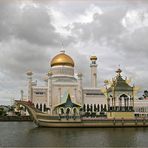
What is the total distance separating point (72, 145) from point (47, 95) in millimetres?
47304

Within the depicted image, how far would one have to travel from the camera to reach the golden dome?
68.8 meters

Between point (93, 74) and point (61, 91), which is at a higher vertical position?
point (93, 74)

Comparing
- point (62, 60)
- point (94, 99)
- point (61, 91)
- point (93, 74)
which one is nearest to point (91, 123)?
point (61, 91)

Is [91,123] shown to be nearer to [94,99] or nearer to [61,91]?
[61,91]

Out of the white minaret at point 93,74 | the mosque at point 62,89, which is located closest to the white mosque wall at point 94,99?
the mosque at point 62,89

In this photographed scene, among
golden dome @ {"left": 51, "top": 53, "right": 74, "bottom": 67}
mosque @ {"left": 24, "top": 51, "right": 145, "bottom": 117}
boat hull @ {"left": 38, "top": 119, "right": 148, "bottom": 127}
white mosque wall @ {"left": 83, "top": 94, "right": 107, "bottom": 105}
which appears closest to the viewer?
boat hull @ {"left": 38, "top": 119, "right": 148, "bottom": 127}

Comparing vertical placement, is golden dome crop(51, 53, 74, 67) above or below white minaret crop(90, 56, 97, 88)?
above

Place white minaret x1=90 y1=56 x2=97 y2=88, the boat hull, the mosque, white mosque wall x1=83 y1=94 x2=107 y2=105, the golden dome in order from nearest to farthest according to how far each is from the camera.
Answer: the boat hull → the mosque → the golden dome → white mosque wall x1=83 y1=94 x2=107 y2=105 → white minaret x1=90 y1=56 x2=97 y2=88

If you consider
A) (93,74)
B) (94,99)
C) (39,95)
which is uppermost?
(93,74)

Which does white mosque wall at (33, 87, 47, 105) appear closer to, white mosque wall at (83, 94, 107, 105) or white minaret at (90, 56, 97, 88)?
white mosque wall at (83, 94, 107, 105)

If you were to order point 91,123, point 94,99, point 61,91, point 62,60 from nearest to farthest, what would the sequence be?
point 91,123
point 61,91
point 62,60
point 94,99

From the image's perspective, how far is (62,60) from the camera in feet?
226

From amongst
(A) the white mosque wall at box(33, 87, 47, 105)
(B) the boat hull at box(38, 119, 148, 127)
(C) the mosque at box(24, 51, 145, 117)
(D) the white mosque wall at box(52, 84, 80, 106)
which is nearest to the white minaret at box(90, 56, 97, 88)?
(C) the mosque at box(24, 51, 145, 117)

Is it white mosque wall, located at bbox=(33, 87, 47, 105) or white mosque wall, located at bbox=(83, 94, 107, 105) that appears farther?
white mosque wall, located at bbox=(83, 94, 107, 105)
